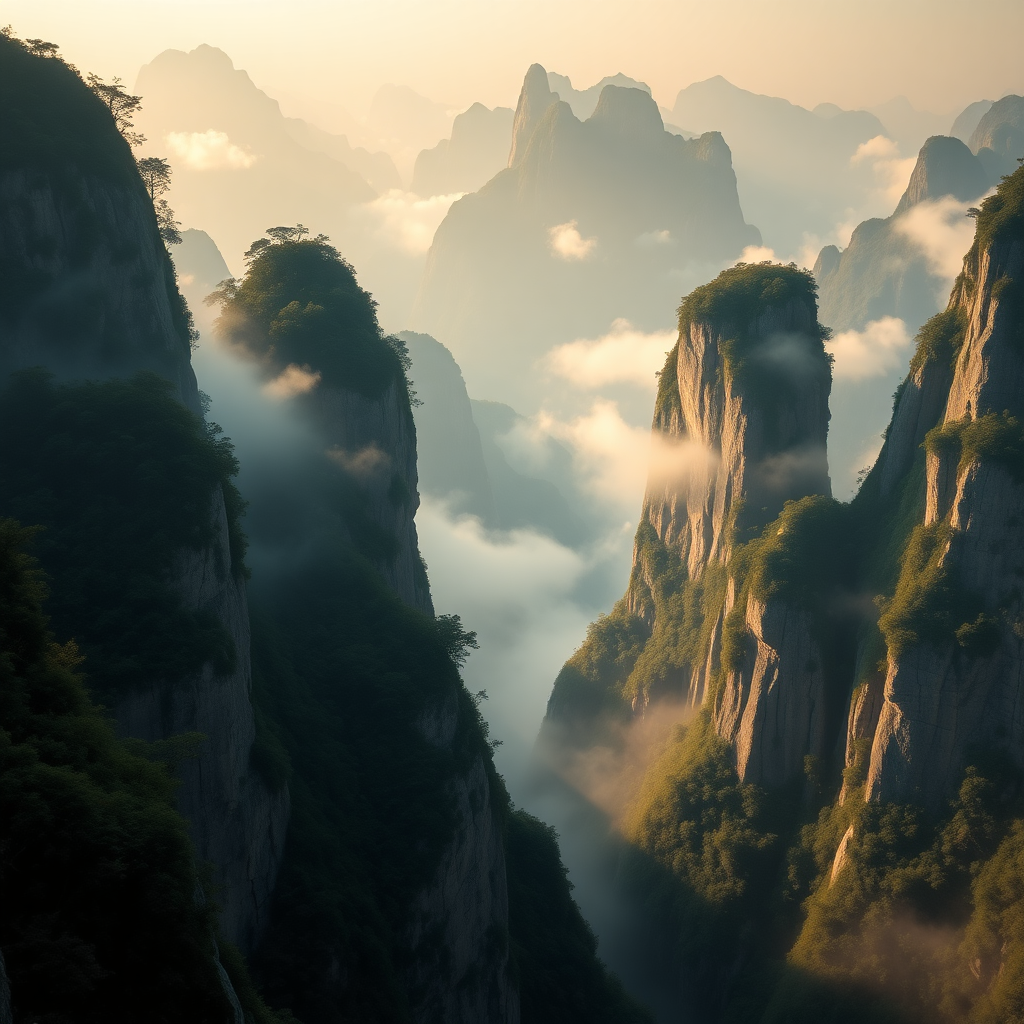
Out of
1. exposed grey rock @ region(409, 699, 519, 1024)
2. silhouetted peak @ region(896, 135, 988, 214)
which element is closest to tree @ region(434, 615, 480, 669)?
exposed grey rock @ region(409, 699, 519, 1024)

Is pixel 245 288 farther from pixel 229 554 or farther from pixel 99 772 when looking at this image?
pixel 99 772

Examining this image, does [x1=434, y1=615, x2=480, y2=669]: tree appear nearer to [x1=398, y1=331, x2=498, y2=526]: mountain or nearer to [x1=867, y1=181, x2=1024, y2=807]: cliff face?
[x1=867, y1=181, x2=1024, y2=807]: cliff face

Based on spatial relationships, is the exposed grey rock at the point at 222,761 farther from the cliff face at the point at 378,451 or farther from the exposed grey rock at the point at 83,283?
the cliff face at the point at 378,451

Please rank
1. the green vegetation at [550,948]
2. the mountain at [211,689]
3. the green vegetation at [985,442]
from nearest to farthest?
the mountain at [211,689]
the green vegetation at [550,948]
the green vegetation at [985,442]

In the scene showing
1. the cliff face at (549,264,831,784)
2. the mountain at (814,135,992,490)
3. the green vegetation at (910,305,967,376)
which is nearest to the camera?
the green vegetation at (910,305,967,376)

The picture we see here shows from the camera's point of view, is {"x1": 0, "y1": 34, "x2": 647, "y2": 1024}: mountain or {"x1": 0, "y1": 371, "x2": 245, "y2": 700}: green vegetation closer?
{"x1": 0, "y1": 34, "x2": 647, "y2": 1024}: mountain

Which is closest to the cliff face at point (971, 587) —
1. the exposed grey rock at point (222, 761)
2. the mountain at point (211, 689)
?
the mountain at point (211, 689)

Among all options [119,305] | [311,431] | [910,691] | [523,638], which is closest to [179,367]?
[119,305]
